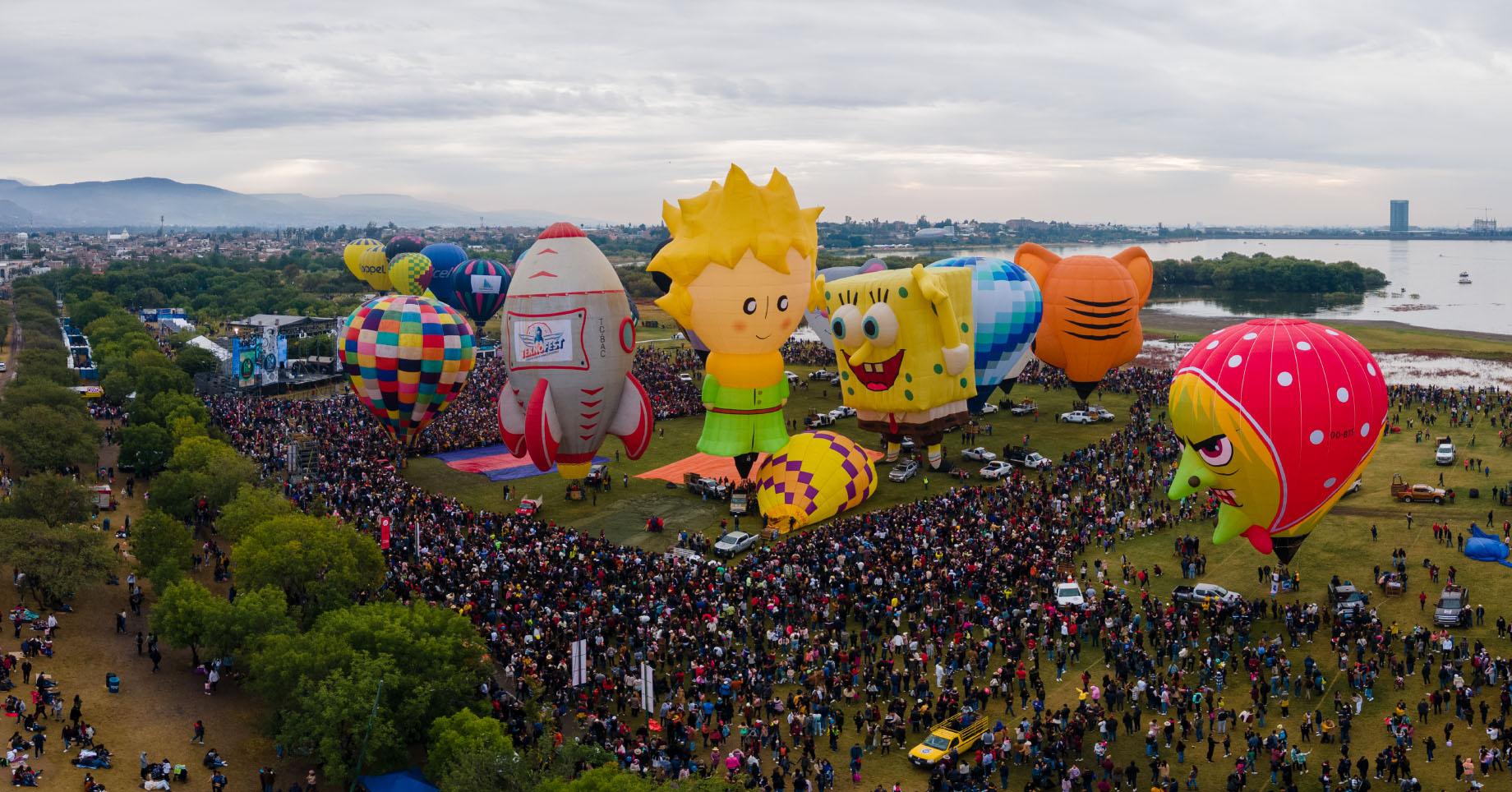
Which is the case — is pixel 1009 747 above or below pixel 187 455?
below

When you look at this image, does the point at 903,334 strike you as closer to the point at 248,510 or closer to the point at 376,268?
the point at 248,510

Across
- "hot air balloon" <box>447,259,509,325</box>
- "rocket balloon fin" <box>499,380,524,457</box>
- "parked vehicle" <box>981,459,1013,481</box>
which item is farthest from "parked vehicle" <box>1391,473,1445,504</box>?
"hot air balloon" <box>447,259,509,325</box>

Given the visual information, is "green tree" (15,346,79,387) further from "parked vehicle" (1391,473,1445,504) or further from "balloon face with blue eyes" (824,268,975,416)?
"parked vehicle" (1391,473,1445,504)

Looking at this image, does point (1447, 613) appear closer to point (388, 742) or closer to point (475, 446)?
point (388, 742)

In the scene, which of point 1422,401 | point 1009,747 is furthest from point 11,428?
point 1422,401

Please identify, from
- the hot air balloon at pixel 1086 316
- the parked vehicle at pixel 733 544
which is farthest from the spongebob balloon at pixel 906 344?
the hot air balloon at pixel 1086 316

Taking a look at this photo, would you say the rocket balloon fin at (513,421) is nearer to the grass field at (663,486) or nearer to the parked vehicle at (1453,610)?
the grass field at (663,486)
